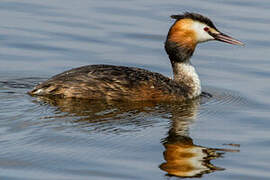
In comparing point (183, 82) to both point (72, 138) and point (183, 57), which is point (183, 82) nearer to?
point (183, 57)

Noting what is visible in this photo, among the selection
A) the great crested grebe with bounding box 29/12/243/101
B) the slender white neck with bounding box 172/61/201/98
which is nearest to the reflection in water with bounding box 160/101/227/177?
the great crested grebe with bounding box 29/12/243/101

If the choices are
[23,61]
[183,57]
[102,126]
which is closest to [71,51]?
[23,61]

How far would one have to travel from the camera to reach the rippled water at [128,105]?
26.8 ft

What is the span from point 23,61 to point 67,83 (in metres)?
2.29

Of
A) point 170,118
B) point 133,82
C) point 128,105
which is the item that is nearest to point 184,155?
point 170,118

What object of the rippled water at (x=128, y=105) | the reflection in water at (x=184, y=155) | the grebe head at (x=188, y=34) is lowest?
the reflection in water at (x=184, y=155)

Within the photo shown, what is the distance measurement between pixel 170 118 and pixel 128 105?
0.84m

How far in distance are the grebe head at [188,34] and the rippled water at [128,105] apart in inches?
30.7

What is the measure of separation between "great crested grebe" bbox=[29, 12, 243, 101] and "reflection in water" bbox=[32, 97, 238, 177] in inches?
5.2

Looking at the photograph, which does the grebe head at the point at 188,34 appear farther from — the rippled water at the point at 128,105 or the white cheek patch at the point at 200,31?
the rippled water at the point at 128,105

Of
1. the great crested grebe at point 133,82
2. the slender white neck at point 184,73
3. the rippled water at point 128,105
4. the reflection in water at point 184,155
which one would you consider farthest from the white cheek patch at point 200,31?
the reflection in water at point 184,155

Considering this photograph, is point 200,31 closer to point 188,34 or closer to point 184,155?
point 188,34

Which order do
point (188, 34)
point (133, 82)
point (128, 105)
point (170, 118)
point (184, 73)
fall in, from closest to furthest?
point (170, 118) → point (128, 105) → point (133, 82) → point (188, 34) → point (184, 73)

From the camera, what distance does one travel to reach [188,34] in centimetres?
1173
